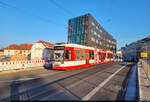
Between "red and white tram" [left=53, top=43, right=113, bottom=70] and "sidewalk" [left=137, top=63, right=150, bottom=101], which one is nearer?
"sidewalk" [left=137, top=63, right=150, bottom=101]

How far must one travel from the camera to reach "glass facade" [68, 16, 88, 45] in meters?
41.5

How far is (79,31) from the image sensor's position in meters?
43.1

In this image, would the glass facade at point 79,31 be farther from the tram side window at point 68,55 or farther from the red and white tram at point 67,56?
the tram side window at point 68,55

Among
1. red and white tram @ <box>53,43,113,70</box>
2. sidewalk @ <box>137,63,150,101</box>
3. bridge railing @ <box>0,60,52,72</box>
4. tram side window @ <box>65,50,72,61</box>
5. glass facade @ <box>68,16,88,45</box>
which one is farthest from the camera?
glass facade @ <box>68,16,88,45</box>

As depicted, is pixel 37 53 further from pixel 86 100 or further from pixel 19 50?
pixel 86 100

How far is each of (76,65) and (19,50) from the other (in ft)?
168

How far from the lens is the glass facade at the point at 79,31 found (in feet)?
136

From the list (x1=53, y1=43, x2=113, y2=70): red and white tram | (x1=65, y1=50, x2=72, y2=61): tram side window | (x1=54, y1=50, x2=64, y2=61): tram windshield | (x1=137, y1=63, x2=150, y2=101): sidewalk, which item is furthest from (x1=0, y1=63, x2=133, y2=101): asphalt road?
(x1=65, y1=50, x2=72, y2=61): tram side window

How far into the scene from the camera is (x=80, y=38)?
42.3m

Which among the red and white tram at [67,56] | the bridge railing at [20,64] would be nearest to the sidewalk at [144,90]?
the red and white tram at [67,56]

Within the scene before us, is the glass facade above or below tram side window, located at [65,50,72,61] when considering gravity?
above

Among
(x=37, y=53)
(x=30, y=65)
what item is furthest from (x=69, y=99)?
Result: (x=37, y=53)

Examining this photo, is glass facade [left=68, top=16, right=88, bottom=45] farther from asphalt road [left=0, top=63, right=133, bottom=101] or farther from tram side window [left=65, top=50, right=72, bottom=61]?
asphalt road [left=0, top=63, right=133, bottom=101]

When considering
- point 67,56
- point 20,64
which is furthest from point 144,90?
point 20,64
